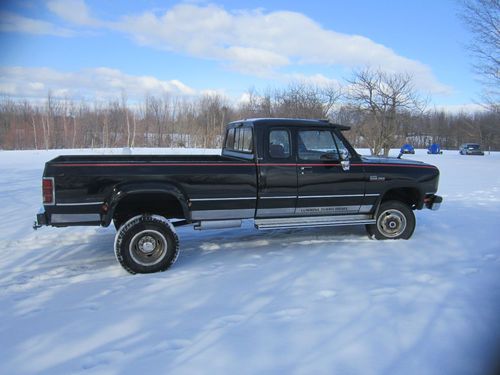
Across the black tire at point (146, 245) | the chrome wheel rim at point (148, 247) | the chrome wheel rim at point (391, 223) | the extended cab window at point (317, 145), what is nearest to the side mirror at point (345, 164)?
the extended cab window at point (317, 145)

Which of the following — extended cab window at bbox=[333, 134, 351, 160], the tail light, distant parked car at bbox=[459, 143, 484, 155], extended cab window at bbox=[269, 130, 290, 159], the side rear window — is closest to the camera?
the tail light

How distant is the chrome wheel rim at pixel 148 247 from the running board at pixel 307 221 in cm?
137

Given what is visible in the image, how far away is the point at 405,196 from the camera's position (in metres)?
7.13

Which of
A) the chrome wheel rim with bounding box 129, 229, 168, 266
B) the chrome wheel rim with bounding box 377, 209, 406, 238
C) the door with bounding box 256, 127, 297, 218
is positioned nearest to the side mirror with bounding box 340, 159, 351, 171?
the door with bounding box 256, 127, 297, 218

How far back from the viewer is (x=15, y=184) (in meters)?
13.9

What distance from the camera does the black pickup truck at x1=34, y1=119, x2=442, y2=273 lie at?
5242 mm

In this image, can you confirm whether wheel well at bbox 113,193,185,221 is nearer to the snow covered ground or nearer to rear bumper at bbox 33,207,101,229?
rear bumper at bbox 33,207,101,229

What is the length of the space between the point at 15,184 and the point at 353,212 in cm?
1186

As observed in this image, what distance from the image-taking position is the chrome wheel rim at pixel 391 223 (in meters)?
6.85

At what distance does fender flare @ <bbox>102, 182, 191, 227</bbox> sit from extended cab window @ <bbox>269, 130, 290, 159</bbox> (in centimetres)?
150

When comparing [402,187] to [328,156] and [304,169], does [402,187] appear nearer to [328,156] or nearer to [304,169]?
[328,156]

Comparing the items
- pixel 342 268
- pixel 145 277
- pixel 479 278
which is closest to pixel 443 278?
pixel 479 278

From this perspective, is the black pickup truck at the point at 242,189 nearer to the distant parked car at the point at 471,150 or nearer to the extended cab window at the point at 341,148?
the extended cab window at the point at 341,148

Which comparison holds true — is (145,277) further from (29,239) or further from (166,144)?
(166,144)
